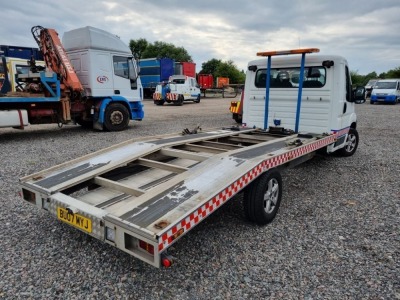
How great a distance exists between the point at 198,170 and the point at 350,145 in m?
4.88

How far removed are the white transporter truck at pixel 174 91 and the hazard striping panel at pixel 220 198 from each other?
18.1 metres

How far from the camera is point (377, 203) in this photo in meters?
4.17

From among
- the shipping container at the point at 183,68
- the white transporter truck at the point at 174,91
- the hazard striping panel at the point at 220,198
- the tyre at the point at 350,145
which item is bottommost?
the tyre at the point at 350,145

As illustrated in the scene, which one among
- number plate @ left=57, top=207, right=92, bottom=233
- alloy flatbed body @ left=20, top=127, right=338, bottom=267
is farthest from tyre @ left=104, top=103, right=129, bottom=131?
number plate @ left=57, top=207, right=92, bottom=233

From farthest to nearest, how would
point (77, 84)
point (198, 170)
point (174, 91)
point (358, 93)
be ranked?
1. point (174, 91)
2. point (77, 84)
3. point (358, 93)
4. point (198, 170)

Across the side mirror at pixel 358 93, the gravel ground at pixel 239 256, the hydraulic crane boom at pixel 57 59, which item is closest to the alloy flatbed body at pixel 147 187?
the gravel ground at pixel 239 256

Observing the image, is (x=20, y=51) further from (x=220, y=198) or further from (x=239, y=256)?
(x=239, y=256)

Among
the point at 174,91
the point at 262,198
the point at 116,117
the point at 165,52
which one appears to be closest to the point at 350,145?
the point at 262,198

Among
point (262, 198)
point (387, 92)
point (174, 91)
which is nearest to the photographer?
point (262, 198)

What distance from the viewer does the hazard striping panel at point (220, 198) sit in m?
2.12

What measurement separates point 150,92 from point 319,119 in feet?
78.9

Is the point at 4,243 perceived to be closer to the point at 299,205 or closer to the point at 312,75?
the point at 299,205

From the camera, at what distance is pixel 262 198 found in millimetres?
3246

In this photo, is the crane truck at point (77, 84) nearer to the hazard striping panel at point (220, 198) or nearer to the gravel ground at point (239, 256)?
the gravel ground at point (239, 256)
